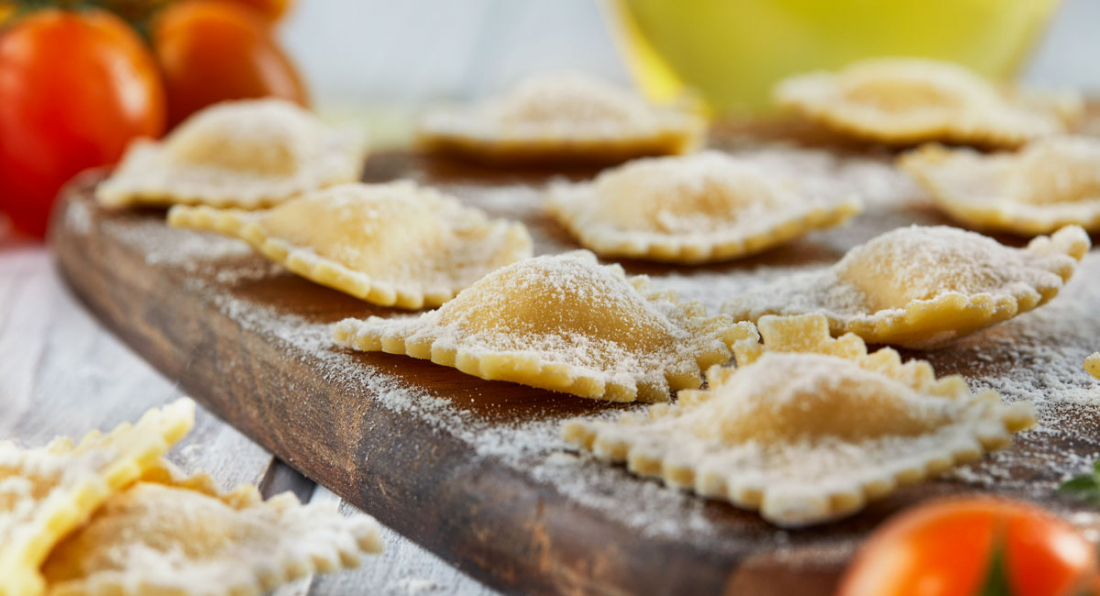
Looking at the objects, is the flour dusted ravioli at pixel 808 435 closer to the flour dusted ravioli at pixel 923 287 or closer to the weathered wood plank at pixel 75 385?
the flour dusted ravioli at pixel 923 287

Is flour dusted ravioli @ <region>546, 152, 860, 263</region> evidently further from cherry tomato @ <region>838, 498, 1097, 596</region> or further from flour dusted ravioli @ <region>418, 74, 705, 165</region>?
cherry tomato @ <region>838, 498, 1097, 596</region>

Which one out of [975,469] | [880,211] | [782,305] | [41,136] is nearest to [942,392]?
[975,469]

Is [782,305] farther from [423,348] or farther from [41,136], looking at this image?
[41,136]

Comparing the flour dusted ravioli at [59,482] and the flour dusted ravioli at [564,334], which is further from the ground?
the flour dusted ravioli at [564,334]

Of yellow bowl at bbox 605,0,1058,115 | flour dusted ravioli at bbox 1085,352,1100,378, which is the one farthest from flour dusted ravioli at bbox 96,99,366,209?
yellow bowl at bbox 605,0,1058,115

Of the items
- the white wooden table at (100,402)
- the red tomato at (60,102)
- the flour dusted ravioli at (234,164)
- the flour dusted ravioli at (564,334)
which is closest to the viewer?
the white wooden table at (100,402)

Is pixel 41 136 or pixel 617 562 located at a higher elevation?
pixel 617 562

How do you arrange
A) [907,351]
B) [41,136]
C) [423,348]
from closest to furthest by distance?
[423,348]
[907,351]
[41,136]

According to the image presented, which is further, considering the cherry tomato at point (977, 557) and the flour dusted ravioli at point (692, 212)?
the flour dusted ravioli at point (692, 212)

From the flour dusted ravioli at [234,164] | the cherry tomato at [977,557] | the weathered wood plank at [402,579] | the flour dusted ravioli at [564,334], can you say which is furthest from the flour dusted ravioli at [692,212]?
the cherry tomato at [977,557]
